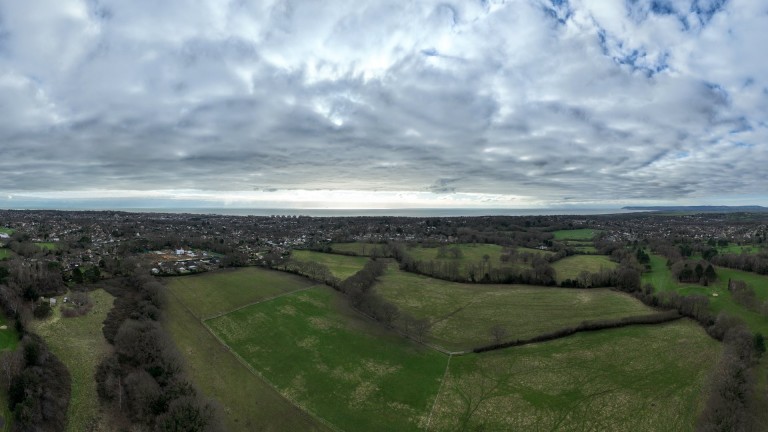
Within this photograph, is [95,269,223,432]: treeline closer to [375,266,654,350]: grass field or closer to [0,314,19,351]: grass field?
[0,314,19,351]: grass field

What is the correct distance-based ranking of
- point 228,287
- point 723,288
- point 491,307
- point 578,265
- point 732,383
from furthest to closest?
point 578,265 < point 723,288 < point 228,287 < point 491,307 < point 732,383

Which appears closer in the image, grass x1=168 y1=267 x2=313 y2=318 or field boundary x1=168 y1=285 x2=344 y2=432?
field boundary x1=168 y1=285 x2=344 y2=432

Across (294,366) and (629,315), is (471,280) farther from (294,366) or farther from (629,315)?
(294,366)

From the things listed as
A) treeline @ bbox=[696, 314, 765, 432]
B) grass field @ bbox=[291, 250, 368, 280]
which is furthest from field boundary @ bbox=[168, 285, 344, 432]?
grass field @ bbox=[291, 250, 368, 280]

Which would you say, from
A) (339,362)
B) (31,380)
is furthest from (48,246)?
(339,362)

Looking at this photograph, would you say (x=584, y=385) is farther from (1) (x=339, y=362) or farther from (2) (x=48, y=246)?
(2) (x=48, y=246)

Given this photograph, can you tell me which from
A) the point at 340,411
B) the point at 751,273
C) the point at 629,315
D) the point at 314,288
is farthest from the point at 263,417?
the point at 751,273
